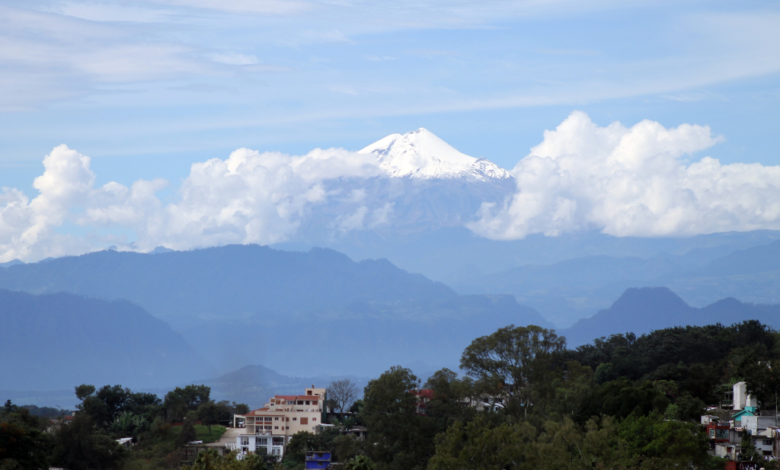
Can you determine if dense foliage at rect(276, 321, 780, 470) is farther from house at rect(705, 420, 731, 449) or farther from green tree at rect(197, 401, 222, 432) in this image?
green tree at rect(197, 401, 222, 432)

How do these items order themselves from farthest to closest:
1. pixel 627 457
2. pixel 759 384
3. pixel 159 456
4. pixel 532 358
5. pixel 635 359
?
pixel 635 359 → pixel 159 456 → pixel 532 358 → pixel 759 384 → pixel 627 457

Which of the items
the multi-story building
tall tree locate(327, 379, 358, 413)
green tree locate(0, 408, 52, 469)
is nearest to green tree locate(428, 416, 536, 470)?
green tree locate(0, 408, 52, 469)

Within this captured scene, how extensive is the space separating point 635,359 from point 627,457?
1539 inches

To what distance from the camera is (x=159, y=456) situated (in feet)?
225

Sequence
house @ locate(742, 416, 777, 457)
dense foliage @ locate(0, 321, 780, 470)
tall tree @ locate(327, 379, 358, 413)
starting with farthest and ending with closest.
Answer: tall tree @ locate(327, 379, 358, 413)
house @ locate(742, 416, 777, 457)
dense foliage @ locate(0, 321, 780, 470)

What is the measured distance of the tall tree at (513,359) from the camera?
57.3 m

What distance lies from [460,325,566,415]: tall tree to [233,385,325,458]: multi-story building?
2366cm

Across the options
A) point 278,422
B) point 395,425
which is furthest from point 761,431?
point 278,422

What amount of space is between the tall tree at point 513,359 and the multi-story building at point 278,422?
931 inches

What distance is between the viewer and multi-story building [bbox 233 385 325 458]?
75625 mm

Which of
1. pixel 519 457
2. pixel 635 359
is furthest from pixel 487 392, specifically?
pixel 635 359

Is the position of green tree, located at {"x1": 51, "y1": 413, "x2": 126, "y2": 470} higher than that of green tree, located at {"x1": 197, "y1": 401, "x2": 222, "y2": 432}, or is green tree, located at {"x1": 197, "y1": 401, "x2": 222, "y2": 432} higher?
green tree, located at {"x1": 197, "y1": 401, "x2": 222, "y2": 432}

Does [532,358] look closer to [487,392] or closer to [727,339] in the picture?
[487,392]

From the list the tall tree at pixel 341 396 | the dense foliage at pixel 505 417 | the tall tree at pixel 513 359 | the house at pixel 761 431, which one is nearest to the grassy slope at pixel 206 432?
the dense foliage at pixel 505 417
